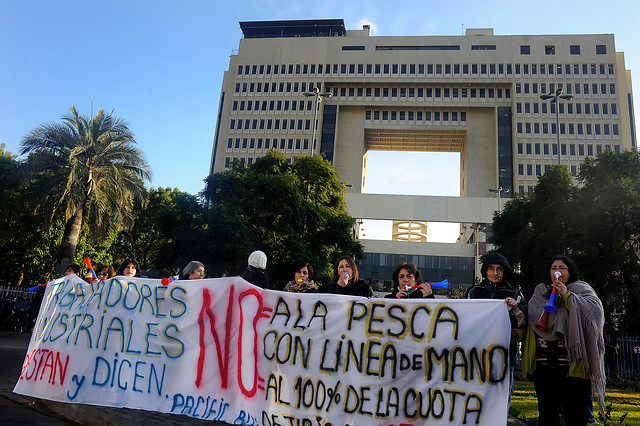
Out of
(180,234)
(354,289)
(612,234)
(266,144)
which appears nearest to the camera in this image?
(354,289)

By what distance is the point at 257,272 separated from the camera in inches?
243

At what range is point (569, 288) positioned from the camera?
445 centimetres

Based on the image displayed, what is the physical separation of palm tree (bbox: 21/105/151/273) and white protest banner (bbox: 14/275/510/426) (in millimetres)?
16836

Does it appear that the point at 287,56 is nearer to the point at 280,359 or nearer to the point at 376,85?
the point at 376,85

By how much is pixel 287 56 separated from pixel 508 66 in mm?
36656

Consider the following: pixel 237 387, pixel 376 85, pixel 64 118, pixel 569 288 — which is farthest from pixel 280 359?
pixel 376 85

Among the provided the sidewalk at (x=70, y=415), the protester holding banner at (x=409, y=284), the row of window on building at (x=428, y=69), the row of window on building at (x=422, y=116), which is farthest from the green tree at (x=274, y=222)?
the row of window on building at (x=428, y=69)

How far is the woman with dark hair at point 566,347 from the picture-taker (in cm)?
407

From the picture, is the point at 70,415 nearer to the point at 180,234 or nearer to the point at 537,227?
the point at 180,234

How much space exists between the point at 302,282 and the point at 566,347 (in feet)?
10.1

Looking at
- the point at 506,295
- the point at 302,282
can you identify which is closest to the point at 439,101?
the point at 302,282

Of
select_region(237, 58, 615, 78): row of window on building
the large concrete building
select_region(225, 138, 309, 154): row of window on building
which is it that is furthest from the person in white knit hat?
select_region(237, 58, 615, 78): row of window on building

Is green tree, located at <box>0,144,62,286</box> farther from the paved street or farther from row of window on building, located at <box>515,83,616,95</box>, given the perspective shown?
row of window on building, located at <box>515,83,616,95</box>

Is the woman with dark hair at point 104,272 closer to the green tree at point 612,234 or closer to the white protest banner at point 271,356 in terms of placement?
the white protest banner at point 271,356
